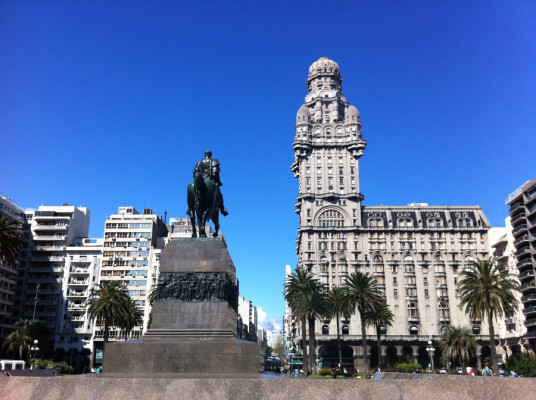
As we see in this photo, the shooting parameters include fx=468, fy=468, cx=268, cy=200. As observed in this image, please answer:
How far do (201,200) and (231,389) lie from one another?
34.5ft

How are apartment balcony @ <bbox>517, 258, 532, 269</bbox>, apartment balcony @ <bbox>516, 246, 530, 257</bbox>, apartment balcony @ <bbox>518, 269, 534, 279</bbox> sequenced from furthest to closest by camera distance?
1. apartment balcony @ <bbox>516, 246, 530, 257</bbox>
2. apartment balcony @ <bbox>517, 258, 532, 269</bbox>
3. apartment balcony @ <bbox>518, 269, 534, 279</bbox>

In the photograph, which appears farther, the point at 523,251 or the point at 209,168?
the point at 523,251

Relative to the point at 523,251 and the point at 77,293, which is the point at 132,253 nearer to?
the point at 77,293

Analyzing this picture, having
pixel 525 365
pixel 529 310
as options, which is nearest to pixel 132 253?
pixel 525 365

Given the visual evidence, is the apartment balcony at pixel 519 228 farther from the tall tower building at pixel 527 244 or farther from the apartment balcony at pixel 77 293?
the apartment balcony at pixel 77 293

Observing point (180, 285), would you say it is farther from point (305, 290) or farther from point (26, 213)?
point (26, 213)

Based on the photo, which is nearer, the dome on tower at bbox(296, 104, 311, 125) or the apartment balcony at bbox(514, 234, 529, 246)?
the apartment balcony at bbox(514, 234, 529, 246)

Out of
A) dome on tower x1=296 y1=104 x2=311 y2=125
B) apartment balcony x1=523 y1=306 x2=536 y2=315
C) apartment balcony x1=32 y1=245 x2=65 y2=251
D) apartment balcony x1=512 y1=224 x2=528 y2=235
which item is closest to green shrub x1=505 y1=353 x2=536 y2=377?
apartment balcony x1=523 y1=306 x2=536 y2=315

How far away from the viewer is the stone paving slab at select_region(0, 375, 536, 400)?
37.3 feet

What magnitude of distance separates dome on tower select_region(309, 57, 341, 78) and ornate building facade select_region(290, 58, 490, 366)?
15.9m

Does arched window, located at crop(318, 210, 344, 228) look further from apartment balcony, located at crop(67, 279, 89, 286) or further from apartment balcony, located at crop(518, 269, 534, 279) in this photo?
apartment balcony, located at crop(67, 279, 89, 286)

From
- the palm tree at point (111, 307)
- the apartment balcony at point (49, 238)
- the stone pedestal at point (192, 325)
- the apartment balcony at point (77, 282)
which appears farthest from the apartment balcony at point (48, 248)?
the stone pedestal at point (192, 325)

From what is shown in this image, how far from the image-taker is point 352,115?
11738 cm

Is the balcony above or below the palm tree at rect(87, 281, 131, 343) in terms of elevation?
above
